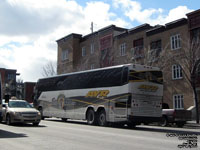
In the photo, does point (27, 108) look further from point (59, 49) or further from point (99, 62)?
point (59, 49)

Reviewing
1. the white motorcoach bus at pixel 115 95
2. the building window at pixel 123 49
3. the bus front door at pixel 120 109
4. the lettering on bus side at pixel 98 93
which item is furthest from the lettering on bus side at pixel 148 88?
the building window at pixel 123 49

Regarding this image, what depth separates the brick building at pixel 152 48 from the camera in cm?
2916

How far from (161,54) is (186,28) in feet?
12.7

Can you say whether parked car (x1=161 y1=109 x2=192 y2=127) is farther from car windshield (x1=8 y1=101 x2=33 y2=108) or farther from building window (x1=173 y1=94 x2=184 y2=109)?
car windshield (x1=8 y1=101 x2=33 y2=108)

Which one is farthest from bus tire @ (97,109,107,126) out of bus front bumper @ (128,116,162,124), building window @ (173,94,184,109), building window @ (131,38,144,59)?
building window @ (173,94,184,109)

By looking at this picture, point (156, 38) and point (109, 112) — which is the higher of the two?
point (156, 38)

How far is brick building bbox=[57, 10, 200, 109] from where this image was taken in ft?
95.7

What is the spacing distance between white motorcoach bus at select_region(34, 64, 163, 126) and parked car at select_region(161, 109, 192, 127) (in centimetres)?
270

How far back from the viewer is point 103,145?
32.2ft

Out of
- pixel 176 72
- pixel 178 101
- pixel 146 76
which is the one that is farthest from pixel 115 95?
pixel 176 72

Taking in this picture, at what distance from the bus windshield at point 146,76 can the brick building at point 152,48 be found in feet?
29.0

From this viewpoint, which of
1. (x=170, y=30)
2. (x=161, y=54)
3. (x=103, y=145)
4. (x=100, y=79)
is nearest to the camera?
(x=103, y=145)

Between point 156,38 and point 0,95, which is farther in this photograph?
point 156,38

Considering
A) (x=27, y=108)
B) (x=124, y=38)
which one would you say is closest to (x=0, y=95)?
(x=27, y=108)
